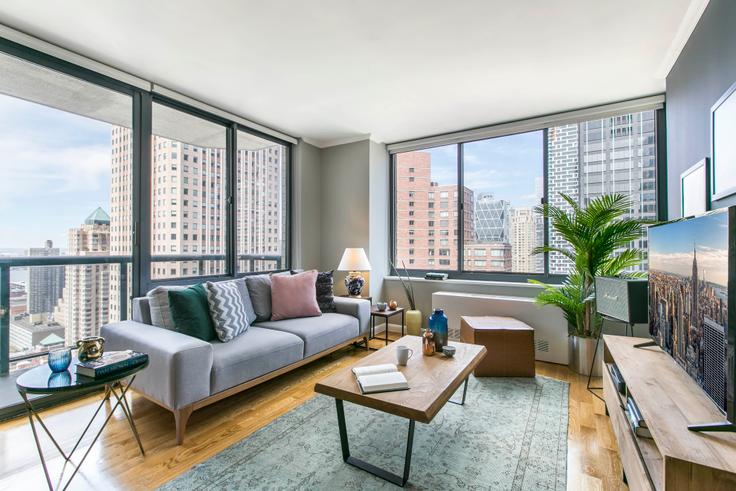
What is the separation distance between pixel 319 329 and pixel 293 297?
443 millimetres

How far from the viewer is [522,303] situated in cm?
331

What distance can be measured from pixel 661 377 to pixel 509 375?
56.0 inches

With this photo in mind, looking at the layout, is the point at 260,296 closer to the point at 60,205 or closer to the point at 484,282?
the point at 60,205

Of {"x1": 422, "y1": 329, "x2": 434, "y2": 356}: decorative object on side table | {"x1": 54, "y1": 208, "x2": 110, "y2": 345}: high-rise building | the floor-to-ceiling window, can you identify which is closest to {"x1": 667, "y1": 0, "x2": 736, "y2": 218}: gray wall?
{"x1": 422, "y1": 329, "x2": 434, "y2": 356}: decorative object on side table

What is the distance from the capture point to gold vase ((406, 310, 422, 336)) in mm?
3990

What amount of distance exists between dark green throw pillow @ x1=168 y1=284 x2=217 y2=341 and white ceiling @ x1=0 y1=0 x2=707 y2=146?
1764mm

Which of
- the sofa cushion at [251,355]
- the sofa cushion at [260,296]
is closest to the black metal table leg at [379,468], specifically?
the sofa cushion at [251,355]

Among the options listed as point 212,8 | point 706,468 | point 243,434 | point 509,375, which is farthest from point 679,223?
point 212,8

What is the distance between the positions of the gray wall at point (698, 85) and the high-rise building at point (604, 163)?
490mm

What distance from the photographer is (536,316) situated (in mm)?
3252

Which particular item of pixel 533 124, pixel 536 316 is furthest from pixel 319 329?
pixel 533 124

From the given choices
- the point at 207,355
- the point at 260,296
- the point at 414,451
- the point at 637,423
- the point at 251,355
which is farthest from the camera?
the point at 260,296

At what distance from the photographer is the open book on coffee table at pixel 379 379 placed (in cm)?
162

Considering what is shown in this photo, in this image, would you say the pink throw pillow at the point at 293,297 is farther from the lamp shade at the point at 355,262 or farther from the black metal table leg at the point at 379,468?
the black metal table leg at the point at 379,468
